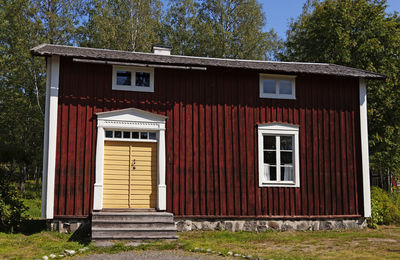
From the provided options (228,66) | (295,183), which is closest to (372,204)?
(295,183)

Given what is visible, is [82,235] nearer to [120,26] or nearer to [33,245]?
[33,245]

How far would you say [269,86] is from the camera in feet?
45.3

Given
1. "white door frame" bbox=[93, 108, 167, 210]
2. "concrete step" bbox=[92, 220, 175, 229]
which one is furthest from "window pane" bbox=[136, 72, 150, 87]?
"concrete step" bbox=[92, 220, 175, 229]

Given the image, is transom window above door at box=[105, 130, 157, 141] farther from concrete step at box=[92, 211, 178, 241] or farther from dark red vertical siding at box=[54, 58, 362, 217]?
concrete step at box=[92, 211, 178, 241]

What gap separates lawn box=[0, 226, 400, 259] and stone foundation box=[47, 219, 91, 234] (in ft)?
0.99

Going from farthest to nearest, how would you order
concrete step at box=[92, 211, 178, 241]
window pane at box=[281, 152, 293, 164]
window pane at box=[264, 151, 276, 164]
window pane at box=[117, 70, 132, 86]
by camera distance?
window pane at box=[281, 152, 293, 164]
window pane at box=[264, 151, 276, 164]
window pane at box=[117, 70, 132, 86]
concrete step at box=[92, 211, 178, 241]

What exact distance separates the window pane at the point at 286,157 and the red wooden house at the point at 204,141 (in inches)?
1.5

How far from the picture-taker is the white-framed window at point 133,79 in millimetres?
12672

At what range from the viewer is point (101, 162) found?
1217 centimetres

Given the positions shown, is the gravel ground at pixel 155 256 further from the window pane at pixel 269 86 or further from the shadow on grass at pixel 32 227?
the window pane at pixel 269 86

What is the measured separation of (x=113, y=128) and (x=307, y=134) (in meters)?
6.08

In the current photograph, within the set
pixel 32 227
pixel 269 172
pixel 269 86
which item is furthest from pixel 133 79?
pixel 32 227

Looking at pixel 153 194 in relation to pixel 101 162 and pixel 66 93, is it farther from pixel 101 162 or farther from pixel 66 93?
pixel 66 93

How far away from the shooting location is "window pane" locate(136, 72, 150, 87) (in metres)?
12.9
